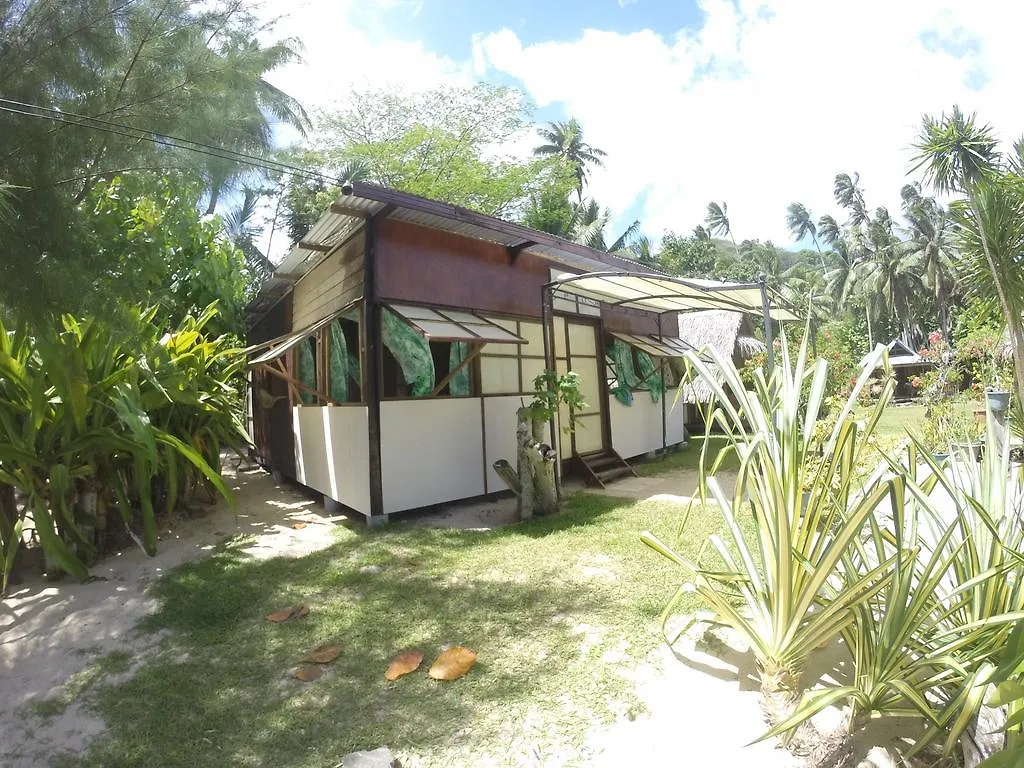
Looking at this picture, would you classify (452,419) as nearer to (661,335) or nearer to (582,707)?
(582,707)

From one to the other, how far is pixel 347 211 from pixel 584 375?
4502mm

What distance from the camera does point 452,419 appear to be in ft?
21.2

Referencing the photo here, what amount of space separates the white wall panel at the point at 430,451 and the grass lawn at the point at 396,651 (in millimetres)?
955

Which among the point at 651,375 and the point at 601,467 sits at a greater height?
the point at 651,375

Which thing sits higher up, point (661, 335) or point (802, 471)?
point (661, 335)

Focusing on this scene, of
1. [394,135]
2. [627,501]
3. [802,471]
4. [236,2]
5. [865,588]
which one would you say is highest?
[394,135]

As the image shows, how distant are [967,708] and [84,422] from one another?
5.71 meters

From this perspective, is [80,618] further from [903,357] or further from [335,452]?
[903,357]

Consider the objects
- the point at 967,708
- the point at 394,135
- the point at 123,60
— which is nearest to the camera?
the point at 967,708

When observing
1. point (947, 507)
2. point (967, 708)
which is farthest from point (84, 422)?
point (947, 507)

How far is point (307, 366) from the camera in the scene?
7.92m

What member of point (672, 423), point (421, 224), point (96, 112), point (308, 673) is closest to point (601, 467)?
point (672, 423)

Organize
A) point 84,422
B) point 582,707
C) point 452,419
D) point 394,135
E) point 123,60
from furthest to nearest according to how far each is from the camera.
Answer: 1. point 394,135
2. point 452,419
3. point 84,422
4. point 123,60
5. point 582,707

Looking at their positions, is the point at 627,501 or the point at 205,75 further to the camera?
the point at 627,501
